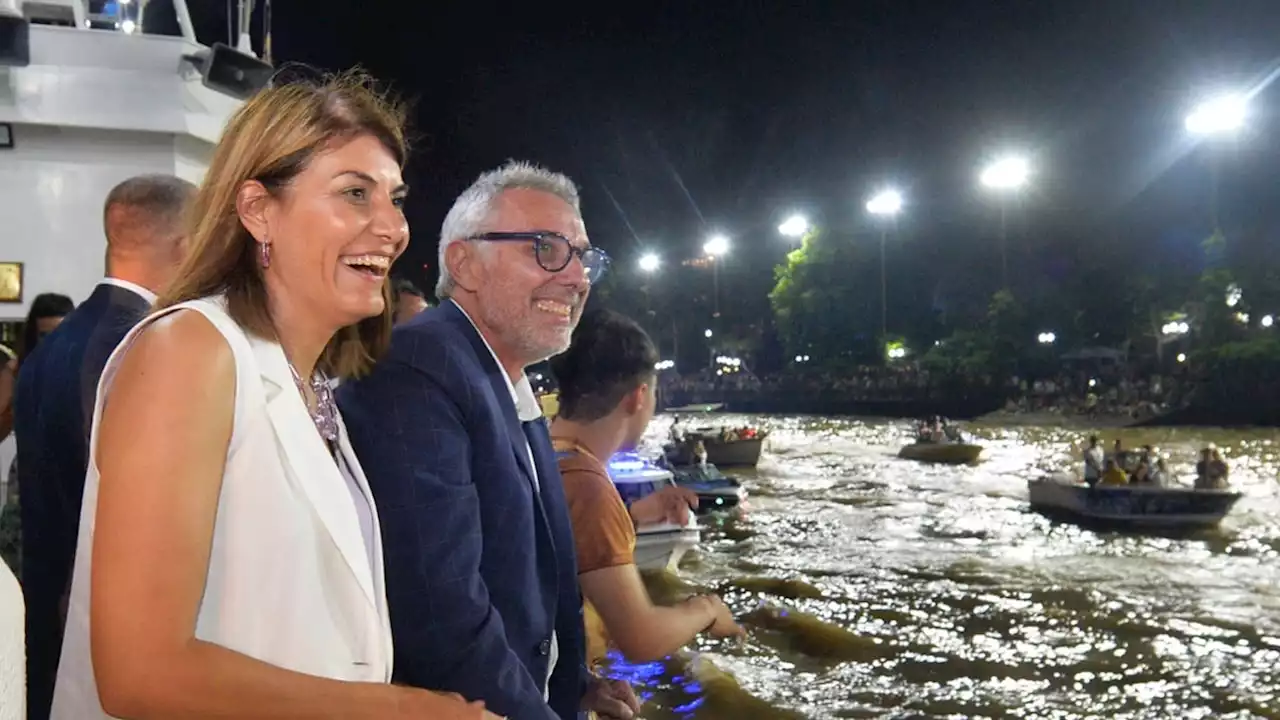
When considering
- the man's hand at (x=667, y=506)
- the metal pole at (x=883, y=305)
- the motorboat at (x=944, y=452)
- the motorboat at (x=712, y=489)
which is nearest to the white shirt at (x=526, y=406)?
the man's hand at (x=667, y=506)

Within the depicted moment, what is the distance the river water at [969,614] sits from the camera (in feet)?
32.4

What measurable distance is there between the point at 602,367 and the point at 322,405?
5.04 ft

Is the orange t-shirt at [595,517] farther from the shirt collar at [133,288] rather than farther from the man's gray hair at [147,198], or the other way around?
the man's gray hair at [147,198]

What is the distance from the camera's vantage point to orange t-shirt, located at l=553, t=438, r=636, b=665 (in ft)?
8.81

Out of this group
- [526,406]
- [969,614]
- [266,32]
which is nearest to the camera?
[526,406]

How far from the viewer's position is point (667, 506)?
3.65 m

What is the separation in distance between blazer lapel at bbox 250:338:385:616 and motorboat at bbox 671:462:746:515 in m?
19.0

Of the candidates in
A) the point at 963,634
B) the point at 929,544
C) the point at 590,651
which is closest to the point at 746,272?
the point at 929,544

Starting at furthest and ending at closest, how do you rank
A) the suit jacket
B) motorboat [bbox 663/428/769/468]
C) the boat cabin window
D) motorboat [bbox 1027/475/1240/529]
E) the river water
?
motorboat [bbox 663/428/769/468]
motorboat [bbox 1027/475/1240/529]
the boat cabin window
the river water
the suit jacket

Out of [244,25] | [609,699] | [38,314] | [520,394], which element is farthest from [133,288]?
[244,25]

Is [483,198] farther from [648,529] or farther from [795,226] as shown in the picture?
[795,226]

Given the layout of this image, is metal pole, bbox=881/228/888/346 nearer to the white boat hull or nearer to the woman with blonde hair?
the white boat hull

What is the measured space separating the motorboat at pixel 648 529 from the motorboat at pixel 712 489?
9.64ft

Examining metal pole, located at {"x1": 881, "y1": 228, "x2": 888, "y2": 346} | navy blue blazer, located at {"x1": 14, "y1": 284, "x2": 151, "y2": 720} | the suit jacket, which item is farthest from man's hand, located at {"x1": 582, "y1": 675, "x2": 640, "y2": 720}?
metal pole, located at {"x1": 881, "y1": 228, "x2": 888, "y2": 346}
